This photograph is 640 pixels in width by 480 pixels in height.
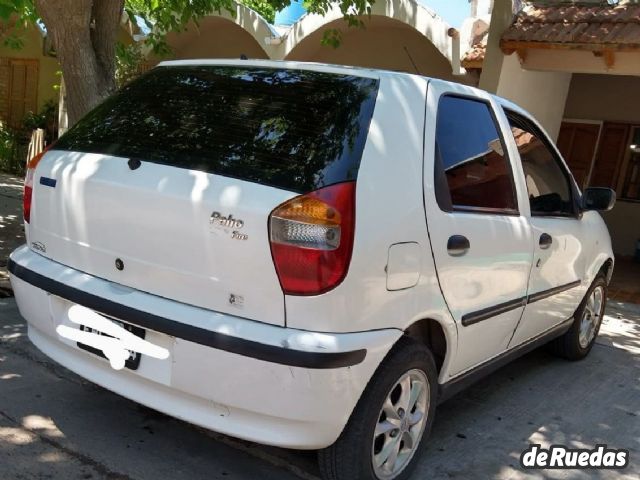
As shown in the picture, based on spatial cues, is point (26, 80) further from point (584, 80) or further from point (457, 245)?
point (457, 245)

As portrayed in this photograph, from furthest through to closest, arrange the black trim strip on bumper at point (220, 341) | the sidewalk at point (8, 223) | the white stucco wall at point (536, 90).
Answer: the white stucco wall at point (536, 90) → the sidewalk at point (8, 223) → the black trim strip on bumper at point (220, 341)

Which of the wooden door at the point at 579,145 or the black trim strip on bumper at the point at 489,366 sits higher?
the wooden door at the point at 579,145

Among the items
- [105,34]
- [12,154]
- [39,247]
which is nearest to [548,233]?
[39,247]

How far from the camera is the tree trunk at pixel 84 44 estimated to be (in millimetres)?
4918

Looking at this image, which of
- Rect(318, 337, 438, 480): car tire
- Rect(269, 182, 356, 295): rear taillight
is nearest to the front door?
Rect(318, 337, 438, 480): car tire

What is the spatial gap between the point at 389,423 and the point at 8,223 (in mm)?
6120

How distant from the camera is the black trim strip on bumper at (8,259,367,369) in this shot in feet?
7.58

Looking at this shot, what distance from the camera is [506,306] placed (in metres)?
3.41

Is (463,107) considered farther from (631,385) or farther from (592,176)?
(592,176)

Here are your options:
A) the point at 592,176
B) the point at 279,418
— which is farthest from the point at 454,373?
the point at 592,176

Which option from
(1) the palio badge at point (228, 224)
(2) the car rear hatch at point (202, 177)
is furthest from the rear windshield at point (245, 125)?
(1) the palio badge at point (228, 224)

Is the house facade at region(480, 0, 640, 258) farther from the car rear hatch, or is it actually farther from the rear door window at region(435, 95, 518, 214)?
the car rear hatch

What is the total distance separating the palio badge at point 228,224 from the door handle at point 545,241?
1.95 m

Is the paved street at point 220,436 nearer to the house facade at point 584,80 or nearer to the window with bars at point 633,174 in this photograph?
the house facade at point 584,80
